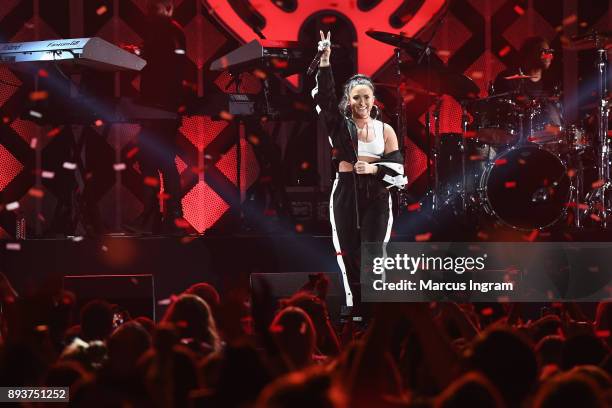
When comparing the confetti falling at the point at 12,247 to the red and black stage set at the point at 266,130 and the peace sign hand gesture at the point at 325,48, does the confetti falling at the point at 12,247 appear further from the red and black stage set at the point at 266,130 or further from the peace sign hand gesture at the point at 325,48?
Result: the peace sign hand gesture at the point at 325,48

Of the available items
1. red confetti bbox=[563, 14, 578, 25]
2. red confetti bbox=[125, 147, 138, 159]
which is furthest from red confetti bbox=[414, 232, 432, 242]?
red confetti bbox=[563, 14, 578, 25]

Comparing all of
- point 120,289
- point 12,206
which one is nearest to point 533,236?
point 120,289

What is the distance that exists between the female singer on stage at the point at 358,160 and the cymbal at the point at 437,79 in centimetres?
174

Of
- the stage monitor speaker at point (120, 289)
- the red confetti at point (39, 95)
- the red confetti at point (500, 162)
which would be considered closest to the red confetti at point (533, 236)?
the red confetti at point (500, 162)

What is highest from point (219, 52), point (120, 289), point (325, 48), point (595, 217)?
point (219, 52)

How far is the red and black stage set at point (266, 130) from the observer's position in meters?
5.54

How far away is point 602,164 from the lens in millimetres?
6270

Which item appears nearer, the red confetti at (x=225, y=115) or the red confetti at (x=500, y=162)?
the red confetti at (x=500, y=162)

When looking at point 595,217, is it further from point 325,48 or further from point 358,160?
point 325,48

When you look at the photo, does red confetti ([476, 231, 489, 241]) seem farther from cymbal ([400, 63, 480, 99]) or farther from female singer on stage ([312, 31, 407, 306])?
cymbal ([400, 63, 480, 99])

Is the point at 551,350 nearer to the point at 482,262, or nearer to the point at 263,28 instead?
the point at 482,262

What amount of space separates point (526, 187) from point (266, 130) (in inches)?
85.1

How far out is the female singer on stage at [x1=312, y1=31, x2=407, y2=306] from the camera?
15.2ft

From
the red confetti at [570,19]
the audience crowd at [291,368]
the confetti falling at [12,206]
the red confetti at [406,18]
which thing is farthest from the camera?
the red confetti at [570,19]
